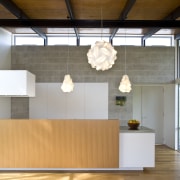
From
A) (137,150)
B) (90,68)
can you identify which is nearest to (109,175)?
(137,150)

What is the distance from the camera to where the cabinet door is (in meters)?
9.09

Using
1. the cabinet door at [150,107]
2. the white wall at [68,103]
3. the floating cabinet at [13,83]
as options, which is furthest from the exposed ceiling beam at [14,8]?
the cabinet door at [150,107]

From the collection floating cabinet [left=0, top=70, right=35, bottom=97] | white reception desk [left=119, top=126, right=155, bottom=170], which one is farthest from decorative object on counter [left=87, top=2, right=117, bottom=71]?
floating cabinet [left=0, top=70, right=35, bottom=97]

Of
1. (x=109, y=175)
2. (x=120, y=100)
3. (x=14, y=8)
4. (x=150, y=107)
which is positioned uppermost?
(x=14, y=8)

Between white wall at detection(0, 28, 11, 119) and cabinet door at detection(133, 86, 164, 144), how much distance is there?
165 inches

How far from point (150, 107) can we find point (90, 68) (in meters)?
2.55

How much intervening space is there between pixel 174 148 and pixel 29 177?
485 centimetres

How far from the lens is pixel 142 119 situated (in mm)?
9156

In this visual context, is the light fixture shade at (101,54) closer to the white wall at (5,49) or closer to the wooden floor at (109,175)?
the wooden floor at (109,175)

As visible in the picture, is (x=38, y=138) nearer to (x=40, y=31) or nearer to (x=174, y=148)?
(x=40, y=31)

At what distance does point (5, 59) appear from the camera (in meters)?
7.86

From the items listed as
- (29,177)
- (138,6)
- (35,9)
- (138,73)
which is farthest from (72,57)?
(29,177)

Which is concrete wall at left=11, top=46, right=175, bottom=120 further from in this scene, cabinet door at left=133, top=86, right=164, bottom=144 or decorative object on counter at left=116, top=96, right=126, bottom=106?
cabinet door at left=133, top=86, right=164, bottom=144

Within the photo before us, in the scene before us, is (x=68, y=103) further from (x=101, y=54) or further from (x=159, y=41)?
(x=101, y=54)
